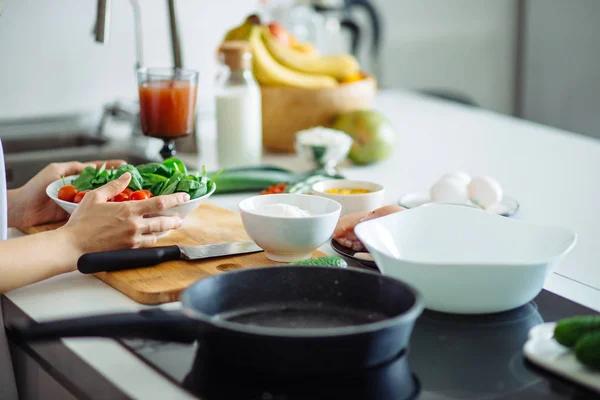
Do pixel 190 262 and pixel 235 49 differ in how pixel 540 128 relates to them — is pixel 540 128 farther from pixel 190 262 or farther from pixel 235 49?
pixel 190 262

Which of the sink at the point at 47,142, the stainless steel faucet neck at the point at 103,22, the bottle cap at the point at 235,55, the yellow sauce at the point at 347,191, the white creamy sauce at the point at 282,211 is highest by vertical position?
the stainless steel faucet neck at the point at 103,22

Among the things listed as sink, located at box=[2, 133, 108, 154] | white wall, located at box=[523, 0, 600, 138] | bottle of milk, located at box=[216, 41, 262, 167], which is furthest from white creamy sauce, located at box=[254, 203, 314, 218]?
white wall, located at box=[523, 0, 600, 138]

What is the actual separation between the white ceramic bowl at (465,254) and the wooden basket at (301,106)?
3.13ft

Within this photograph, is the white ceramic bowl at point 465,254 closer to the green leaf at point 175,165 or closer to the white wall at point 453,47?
the green leaf at point 175,165

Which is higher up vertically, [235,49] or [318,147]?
[235,49]

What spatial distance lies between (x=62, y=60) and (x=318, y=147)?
3.27 ft

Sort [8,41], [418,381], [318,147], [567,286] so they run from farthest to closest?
[8,41] < [318,147] < [567,286] < [418,381]

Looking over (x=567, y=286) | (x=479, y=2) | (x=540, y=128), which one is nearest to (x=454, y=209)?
(x=567, y=286)

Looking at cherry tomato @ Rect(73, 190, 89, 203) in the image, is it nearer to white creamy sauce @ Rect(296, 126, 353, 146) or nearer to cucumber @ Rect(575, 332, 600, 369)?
white creamy sauce @ Rect(296, 126, 353, 146)

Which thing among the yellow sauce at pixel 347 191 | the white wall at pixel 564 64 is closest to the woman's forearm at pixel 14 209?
the yellow sauce at pixel 347 191

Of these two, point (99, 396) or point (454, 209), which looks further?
point (454, 209)

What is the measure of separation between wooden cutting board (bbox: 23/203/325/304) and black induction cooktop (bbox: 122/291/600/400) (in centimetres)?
14

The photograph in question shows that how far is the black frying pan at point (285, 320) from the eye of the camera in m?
0.79

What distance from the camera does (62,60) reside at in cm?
243
